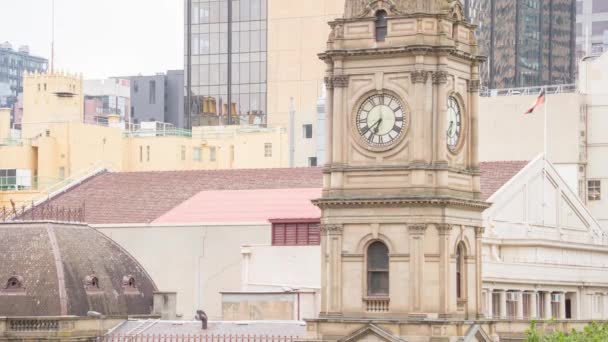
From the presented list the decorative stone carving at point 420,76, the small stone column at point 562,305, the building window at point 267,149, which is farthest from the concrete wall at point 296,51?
the decorative stone carving at point 420,76

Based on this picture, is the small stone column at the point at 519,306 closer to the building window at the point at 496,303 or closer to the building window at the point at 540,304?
the building window at the point at 540,304

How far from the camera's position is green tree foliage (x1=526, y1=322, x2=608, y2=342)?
321ft

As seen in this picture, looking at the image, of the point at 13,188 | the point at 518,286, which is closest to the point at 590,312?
the point at 518,286

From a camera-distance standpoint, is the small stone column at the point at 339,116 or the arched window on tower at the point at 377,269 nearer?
the arched window on tower at the point at 377,269

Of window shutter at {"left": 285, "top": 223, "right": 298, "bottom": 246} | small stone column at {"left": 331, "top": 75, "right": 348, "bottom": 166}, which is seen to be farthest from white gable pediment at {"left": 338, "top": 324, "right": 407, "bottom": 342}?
window shutter at {"left": 285, "top": 223, "right": 298, "bottom": 246}

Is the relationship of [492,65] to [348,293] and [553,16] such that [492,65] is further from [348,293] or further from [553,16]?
[348,293]

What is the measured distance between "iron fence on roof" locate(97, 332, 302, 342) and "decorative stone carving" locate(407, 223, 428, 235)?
32.3 ft

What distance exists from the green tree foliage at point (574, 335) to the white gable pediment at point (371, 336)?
437 inches

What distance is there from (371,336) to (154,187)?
44.5m

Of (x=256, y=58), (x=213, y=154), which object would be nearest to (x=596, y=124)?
(x=213, y=154)

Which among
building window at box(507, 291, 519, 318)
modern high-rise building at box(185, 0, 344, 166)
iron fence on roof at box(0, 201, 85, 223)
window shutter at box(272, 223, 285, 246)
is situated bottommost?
building window at box(507, 291, 519, 318)

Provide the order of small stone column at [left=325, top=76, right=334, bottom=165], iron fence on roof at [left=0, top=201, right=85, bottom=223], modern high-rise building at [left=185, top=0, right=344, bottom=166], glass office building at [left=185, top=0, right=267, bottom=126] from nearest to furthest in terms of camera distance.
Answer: small stone column at [left=325, top=76, right=334, bottom=165] < iron fence on roof at [left=0, top=201, right=85, bottom=223] < modern high-rise building at [left=185, top=0, right=344, bottom=166] < glass office building at [left=185, top=0, right=267, bottom=126]

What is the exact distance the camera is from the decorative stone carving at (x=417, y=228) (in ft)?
291

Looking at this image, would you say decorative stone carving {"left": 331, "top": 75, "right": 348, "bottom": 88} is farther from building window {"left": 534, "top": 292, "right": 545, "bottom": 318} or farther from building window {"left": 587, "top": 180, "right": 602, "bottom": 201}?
building window {"left": 587, "top": 180, "right": 602, "bottom": 201}
